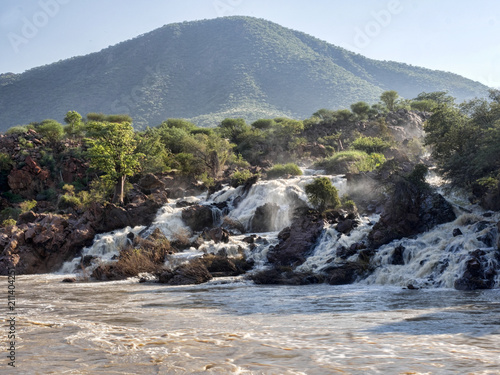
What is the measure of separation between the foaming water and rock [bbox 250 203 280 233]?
1319 cm

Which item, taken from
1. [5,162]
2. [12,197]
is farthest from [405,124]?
[5,162]

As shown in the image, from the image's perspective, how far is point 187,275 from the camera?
67.2ft

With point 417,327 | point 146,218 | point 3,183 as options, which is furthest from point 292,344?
point 3,183

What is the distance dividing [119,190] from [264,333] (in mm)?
29854

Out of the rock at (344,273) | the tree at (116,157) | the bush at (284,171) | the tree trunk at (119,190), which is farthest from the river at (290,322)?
the bush at (284,171)

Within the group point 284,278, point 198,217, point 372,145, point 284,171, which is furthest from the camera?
point 372,145

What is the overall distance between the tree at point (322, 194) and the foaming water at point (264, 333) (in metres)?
10.9

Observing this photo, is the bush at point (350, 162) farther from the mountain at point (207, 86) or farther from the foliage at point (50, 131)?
the mountain at point (207, 86)

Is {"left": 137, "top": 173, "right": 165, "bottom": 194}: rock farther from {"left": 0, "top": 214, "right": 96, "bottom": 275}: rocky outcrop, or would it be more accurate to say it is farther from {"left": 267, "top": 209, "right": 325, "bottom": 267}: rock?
{"left": 267, "top": 209, "right": 325, "bottom": 267}: rock

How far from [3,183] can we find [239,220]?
3286 centimetres

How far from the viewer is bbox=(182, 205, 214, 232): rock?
1211 inches

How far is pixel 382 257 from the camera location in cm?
1956

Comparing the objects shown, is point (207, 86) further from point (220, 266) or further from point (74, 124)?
point (220, 266)

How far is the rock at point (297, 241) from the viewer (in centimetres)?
2281
